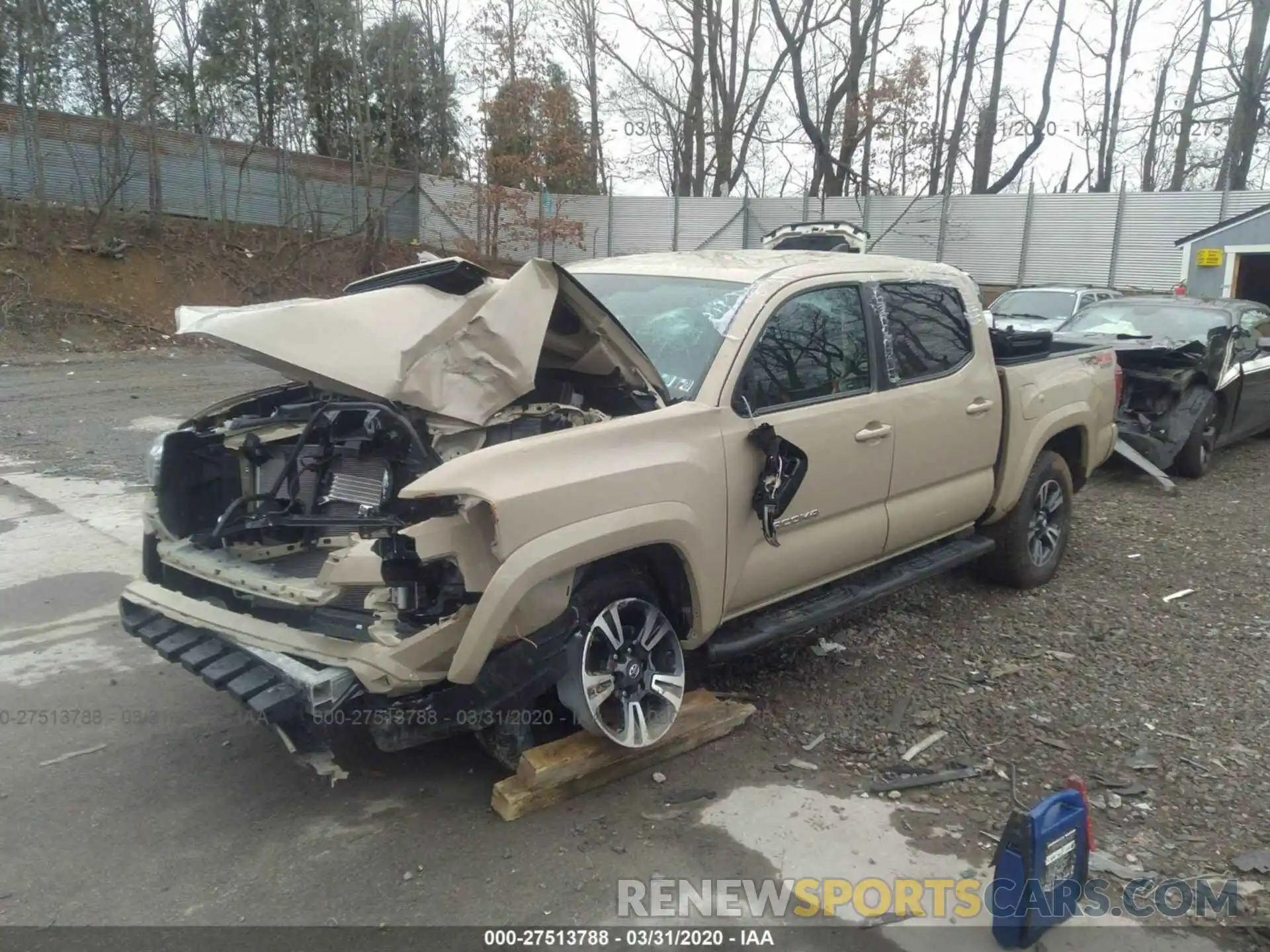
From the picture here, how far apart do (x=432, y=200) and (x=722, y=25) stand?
36.7 feet

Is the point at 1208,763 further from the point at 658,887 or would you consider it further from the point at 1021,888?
the point at 658,887

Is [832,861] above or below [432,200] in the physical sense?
below

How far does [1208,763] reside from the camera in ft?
13.0

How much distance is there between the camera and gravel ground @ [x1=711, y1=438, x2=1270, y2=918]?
363 cm

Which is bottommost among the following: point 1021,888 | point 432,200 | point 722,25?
point 1021,888

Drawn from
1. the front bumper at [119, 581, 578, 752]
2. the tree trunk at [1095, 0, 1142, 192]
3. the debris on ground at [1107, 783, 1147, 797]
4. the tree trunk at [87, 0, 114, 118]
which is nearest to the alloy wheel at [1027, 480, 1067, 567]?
the debris on ground at [1107, 783, 1147, 797]

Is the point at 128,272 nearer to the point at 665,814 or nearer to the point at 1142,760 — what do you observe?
the point at 665,814

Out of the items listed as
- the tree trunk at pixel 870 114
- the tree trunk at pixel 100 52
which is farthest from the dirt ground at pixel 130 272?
the tree trunk at pixel 870 114

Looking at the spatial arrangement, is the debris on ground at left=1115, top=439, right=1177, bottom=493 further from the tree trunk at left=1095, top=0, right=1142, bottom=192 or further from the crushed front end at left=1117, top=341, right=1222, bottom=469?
the tree trunk at left=1095, top=0, right=1142, bottom=192

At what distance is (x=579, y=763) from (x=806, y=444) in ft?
5.23

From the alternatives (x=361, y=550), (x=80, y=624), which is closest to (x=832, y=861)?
(x=361, y=550)

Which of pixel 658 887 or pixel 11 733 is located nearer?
pixel 658 887

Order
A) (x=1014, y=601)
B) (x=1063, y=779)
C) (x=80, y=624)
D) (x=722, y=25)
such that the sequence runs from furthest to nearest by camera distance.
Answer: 1. (x=722, y=25)
2. (x=1014, y=601)
3. (x=80, y=624)
4. (x=1063, y=779)

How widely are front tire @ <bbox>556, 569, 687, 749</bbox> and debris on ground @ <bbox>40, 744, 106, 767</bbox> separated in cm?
196
